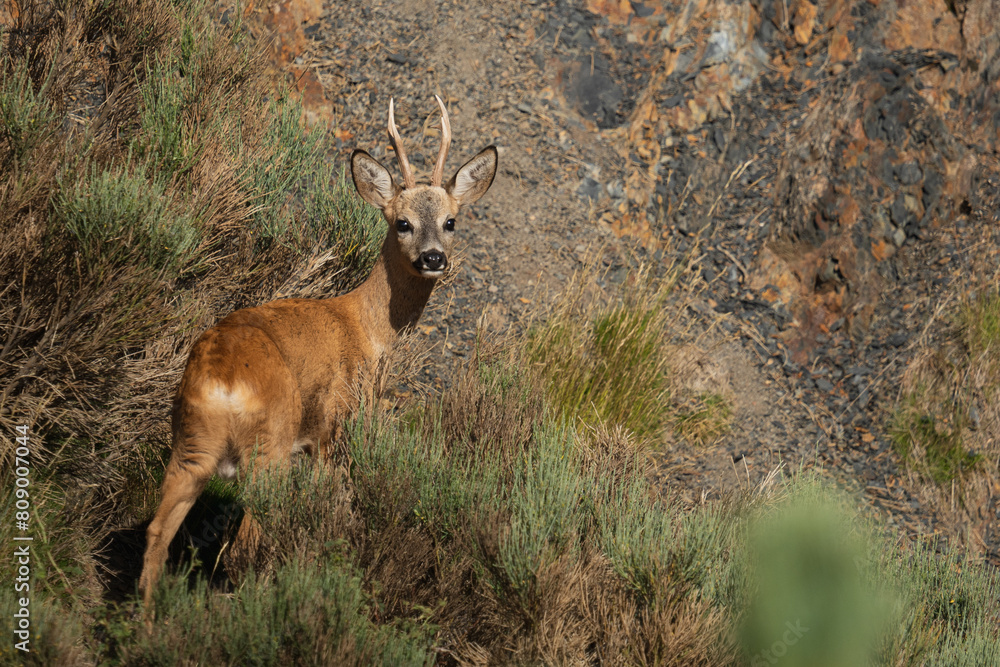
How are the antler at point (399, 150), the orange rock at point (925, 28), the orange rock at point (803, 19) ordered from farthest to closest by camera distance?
the orange rock at point (803, 19), the orange rock at point (925, 28), the antler at point (399, 150)

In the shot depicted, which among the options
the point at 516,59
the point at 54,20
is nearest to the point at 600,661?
the point at 54,20

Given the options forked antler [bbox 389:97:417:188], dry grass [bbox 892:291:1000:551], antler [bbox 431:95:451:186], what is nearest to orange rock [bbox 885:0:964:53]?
dry grass [bbox 892:291:1000:551]

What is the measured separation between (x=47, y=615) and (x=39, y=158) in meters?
2.22

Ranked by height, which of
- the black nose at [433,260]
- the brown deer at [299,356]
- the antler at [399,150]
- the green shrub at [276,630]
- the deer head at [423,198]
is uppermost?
the antler at [399,150]

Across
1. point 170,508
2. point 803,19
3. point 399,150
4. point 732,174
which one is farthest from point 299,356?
point 803,19

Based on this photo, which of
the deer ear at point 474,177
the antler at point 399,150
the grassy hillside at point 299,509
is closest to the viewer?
the grassy hillside at point 299,509

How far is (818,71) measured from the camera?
8.28 meters

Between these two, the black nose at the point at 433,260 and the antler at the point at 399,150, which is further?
the antler at the point at 399,150

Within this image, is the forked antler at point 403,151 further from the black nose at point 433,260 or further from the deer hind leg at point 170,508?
the deer hind leg at point 170,508

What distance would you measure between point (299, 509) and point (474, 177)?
2.50m

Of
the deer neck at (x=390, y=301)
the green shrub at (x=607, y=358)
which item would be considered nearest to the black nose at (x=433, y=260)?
the deer neck at (x=390, y=301)

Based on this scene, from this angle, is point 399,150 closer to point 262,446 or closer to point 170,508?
point 262,446

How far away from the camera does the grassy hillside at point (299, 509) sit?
3352mm

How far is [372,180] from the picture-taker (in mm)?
5293
